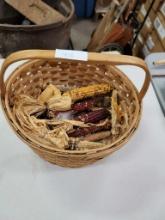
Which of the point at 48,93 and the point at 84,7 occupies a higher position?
the point at 84,7

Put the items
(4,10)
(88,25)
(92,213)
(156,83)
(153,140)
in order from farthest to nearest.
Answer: (88,25), (4,10), (156,83), (153,140), (92,213)

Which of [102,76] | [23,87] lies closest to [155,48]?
[102,76]

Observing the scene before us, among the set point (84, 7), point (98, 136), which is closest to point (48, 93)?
point (98, 136)

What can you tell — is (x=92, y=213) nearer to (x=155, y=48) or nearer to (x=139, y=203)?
(x=139, y=203)

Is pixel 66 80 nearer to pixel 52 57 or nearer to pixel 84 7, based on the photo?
pixel 52 57

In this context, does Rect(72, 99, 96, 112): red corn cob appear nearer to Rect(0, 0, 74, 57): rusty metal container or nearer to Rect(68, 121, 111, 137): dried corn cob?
Rect(68, 121, 111, 137): dried corn cob

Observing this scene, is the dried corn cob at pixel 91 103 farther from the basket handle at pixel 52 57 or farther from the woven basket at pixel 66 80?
the basket handle at pixel 52 57
